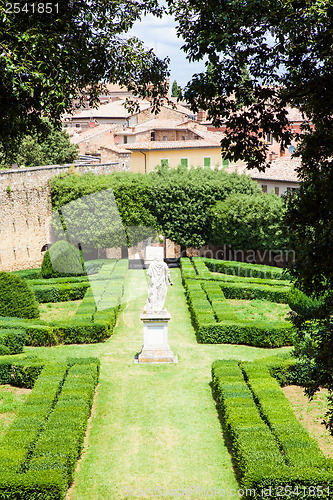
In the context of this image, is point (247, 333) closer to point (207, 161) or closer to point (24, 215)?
point (24, 215)

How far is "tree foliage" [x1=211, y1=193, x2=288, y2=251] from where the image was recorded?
2738 centimetres

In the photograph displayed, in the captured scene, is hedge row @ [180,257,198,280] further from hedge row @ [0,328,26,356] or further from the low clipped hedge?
hedge row @ [0,328,26,356]

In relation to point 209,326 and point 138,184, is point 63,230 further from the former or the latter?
point 209,326

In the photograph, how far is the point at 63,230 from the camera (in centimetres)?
3022

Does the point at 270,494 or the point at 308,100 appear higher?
the point at 308,100

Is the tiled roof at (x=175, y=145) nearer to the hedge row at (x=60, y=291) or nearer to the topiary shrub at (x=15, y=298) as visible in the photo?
the hedge row at (x=60, y=291)

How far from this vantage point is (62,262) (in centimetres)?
2420

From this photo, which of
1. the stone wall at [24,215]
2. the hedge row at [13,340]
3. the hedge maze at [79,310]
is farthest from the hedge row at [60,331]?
the stone wall at [24,215]

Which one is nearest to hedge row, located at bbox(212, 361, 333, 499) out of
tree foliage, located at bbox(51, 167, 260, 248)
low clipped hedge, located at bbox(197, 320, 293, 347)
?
low clipped hedge, located at bbox(197, 320, 293, 347)

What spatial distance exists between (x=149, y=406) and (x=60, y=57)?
24.8 ft

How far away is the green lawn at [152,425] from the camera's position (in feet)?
27.4

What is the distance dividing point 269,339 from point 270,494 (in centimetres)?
844

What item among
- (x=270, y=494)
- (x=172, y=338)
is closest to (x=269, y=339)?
(x=172, y=338)

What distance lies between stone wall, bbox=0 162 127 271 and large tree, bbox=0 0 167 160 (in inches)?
726
